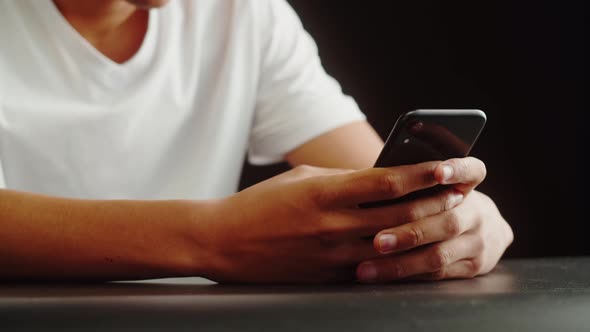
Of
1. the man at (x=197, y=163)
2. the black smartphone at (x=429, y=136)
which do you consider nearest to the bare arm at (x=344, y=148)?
the man at (x=197, y=163)

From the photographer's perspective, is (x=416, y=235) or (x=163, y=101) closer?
(x=416, y=235)

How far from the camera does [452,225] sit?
59cm

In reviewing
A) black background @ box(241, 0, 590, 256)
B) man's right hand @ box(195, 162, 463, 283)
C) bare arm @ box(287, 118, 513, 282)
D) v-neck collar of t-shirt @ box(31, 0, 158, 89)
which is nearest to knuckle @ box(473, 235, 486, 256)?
bare arm @ box(287, 118, 513, 282)

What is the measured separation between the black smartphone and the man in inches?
0.5

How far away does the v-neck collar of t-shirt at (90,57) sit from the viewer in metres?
0.88

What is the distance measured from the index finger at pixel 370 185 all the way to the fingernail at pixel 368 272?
6cm

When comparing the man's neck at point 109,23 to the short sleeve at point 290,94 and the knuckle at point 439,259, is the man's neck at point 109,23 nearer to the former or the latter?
the short sleeve at point 290,94

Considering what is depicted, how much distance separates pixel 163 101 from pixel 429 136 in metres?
0.56

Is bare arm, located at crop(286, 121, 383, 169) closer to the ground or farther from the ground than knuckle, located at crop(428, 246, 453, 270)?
farther from the ground

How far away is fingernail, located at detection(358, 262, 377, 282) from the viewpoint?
1.83 ft

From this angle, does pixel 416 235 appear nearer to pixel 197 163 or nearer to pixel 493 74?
pixel 197 163

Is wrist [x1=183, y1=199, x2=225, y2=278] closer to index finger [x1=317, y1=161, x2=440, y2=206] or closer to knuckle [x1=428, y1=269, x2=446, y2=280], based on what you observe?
index finger [x1=317, y1=161, x2=440, y2=206]

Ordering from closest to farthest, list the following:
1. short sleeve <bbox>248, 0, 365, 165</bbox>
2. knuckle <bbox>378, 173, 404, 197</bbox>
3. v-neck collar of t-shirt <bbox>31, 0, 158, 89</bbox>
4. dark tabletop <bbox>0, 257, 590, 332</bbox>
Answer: dark tabletop <bbox>0, 257, 590, 332</bbox> < knuckle <bbox>378, 173, 404, 197</bbox> < v-neck collar of t-shirt <bbox>31, 0, 158, 89</bbox> < short sleeve <bbox>248, 0, 365, 165</bbox>

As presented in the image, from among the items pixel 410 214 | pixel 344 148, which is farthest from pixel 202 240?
pixel 344 148
